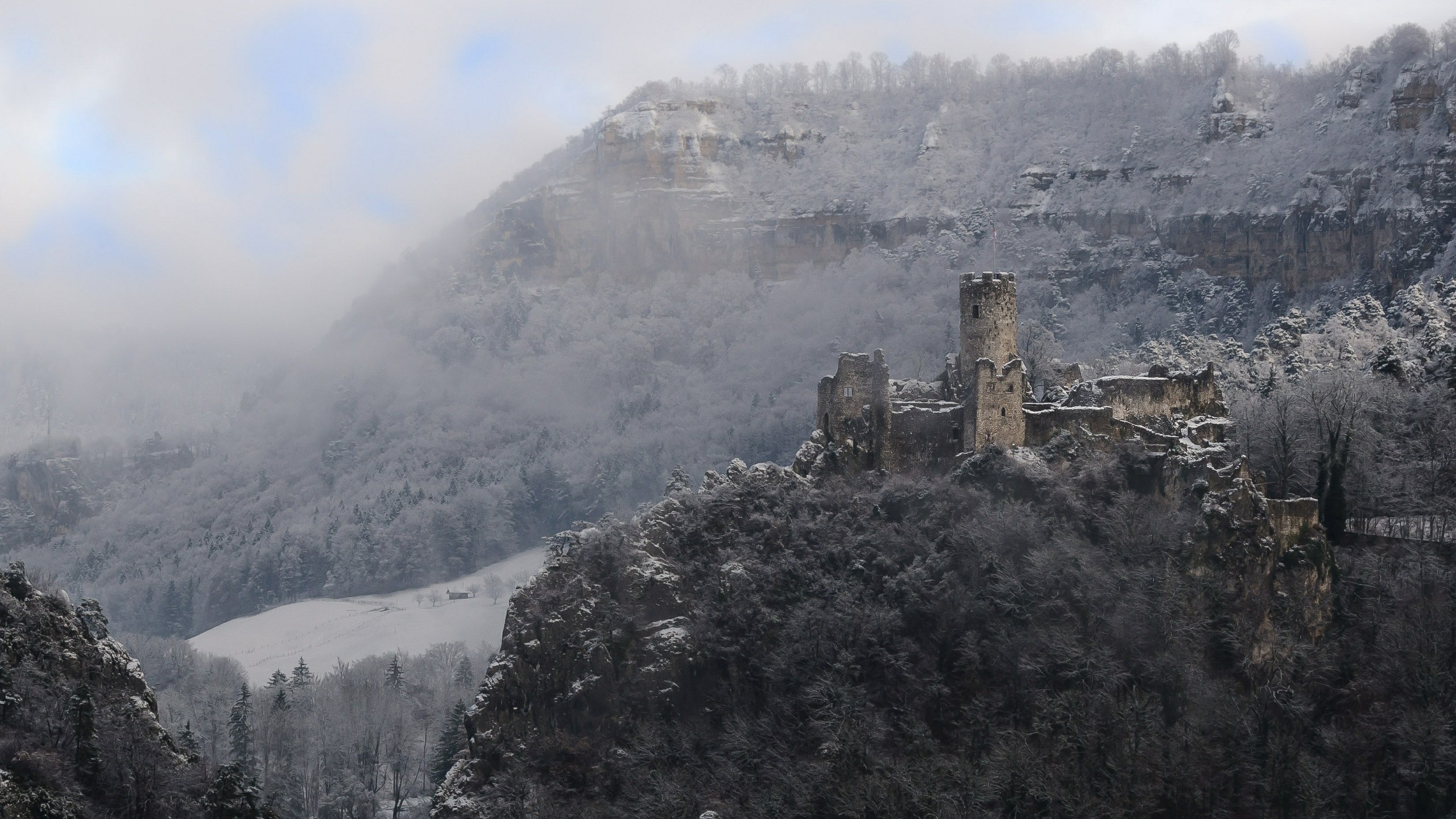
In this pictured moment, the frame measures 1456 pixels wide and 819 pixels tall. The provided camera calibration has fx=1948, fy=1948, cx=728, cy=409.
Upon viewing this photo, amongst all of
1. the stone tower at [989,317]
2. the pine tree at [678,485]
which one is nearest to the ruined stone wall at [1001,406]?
the stone tower at [989,317]

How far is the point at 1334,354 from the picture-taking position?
119m

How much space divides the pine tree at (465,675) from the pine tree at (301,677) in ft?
34.7

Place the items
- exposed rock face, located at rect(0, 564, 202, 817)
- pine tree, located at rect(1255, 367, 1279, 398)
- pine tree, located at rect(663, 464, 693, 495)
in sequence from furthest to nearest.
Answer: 1. pine tree, located at rect(1255, 367, 1279, 398)
2. pine tree, located at rect(663, 464, 693, 495)
3. exposed rock face, located at rect(0, 564, 202, 817)

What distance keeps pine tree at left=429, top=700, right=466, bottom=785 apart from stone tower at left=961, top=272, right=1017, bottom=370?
3292cm

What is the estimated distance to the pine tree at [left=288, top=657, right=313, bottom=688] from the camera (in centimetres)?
13875

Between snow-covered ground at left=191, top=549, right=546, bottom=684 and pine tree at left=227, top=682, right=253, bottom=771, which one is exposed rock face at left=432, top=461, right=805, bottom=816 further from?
snow-covered ground at left=191, top=549, right=546, bottom=684

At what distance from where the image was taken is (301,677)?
141375mm

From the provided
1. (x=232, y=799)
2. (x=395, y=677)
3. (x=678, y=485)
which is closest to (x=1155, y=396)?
(x=678, y=485)

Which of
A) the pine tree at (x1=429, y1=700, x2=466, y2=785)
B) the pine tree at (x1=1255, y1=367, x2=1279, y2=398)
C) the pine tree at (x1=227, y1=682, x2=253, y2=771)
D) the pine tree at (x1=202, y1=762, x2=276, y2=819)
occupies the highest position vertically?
the pine tree at (x1=1255, y1=367, x2=1279, y2=398)

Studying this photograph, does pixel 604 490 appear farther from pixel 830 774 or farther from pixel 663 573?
pixel 830 774

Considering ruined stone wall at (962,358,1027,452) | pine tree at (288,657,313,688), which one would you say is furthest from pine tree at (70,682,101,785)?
pine tree at (288,657,313,688)

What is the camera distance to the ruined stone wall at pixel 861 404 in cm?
8456

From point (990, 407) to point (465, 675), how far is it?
69.8m

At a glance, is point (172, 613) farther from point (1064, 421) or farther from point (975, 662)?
point (975, 662)
